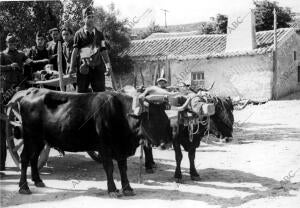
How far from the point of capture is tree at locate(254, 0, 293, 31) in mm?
23250

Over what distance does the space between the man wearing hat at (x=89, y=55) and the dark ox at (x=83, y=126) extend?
0.94 meters

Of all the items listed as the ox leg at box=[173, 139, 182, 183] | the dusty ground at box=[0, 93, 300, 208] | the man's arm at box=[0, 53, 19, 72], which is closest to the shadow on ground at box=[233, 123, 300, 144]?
the dusty ground at box=[0, 93, 300, 208]

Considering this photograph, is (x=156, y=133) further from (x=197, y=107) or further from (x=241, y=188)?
(x=241, y=188)

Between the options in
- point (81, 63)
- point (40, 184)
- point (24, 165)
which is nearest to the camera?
point (24, 165)

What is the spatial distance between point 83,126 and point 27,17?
6.50m

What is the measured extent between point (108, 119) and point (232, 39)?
1517cm

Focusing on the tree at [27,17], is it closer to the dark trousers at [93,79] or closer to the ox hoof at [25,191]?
the dark trousers at [93,79]

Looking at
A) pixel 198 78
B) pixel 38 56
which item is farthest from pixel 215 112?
pixel 198 78

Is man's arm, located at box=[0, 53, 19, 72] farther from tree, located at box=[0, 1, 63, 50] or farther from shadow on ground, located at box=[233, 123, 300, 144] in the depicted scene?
shadow on ground, located at box=[233, 123, 300, 144]

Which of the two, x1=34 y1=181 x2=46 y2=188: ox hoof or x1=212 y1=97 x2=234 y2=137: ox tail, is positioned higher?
x1=212 y1=97 x2=234 y2=137: ox tail

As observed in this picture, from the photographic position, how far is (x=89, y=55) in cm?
727

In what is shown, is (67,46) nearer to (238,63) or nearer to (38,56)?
(38,56)

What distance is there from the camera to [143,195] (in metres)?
6.18

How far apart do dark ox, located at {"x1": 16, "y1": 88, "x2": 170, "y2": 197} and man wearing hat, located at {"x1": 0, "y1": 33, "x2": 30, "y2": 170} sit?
4.28 ft
